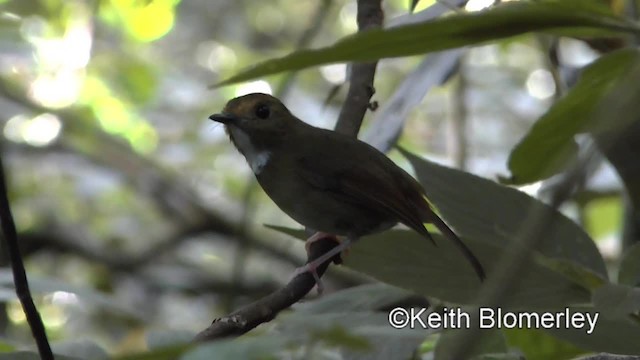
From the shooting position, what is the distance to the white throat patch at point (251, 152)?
1810 millimetres

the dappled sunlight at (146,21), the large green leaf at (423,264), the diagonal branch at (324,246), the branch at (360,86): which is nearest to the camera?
the diagonal branch at (324,246)

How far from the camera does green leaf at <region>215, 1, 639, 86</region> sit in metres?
0.72

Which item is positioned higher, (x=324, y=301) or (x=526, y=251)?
(x=324, y=301)

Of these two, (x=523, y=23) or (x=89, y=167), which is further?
(x=89, y=167)

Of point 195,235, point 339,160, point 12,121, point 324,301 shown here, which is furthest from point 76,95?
point 324,301

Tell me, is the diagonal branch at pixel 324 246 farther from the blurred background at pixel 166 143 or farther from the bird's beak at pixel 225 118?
the blurred background at pixel 166 143

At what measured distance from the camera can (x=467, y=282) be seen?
3.56 ft

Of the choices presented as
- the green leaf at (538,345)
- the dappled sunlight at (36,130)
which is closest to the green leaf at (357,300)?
the green leaf at (538,345)

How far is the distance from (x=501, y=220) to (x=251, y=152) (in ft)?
2.56

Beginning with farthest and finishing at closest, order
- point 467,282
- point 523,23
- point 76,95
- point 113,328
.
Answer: point 76,95
point 113,328
point 467,282
point 523,23

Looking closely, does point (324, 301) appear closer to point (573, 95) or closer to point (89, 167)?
point (573, 95)

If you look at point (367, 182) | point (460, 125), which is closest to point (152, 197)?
point (460, 125)

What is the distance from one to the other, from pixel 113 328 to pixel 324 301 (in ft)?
7.41

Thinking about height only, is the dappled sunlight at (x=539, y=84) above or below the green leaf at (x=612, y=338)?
above
